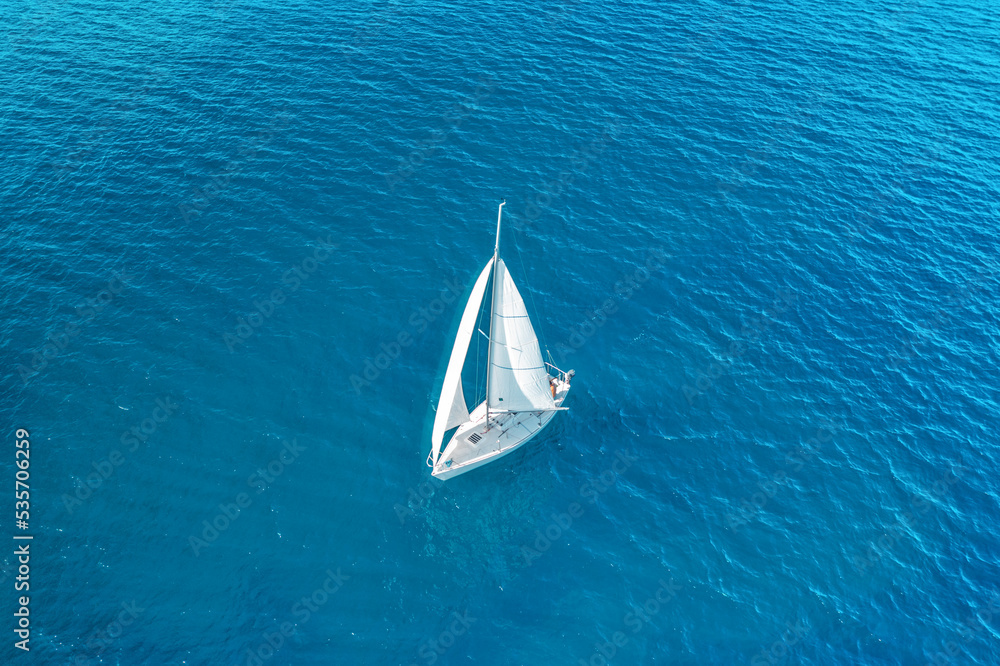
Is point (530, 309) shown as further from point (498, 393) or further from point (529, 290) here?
point (498, 393)

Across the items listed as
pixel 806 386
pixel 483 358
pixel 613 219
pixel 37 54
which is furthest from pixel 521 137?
pixel 37 54

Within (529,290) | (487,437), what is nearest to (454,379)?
(487,437)

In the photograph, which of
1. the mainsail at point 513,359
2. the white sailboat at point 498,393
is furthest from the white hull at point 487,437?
the mainsail at point 513,359

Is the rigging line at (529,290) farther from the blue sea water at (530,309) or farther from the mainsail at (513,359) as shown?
the mainsail at (513,359)

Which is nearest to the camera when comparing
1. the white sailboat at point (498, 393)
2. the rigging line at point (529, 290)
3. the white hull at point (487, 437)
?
the white sailboat at point (498, 393)

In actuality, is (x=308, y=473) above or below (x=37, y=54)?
below

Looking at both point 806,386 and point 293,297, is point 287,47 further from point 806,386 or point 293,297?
point 806,386
